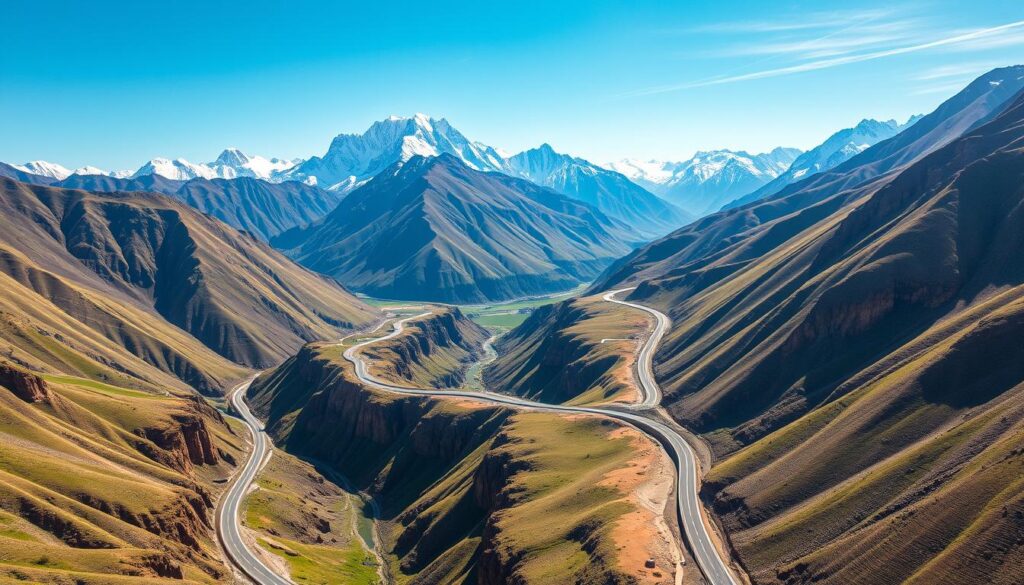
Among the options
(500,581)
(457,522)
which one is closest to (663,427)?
(457,522)

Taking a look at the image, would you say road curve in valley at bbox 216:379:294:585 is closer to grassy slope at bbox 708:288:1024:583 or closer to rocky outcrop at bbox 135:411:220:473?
rocky outcrop at bbox 135:411:220:473

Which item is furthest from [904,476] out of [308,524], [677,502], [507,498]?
[308,524]

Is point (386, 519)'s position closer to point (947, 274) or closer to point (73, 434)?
point (73, 434)

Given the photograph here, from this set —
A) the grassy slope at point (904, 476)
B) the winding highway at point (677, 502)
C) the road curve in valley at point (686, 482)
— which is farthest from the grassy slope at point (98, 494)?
the grassy slope at point (904, 476)

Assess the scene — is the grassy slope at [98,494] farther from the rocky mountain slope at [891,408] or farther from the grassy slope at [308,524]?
the rocky mountain slope at [891,408]

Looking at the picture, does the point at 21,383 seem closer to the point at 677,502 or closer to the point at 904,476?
the point at 677,502
